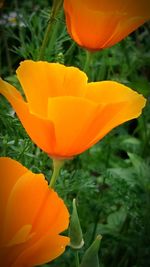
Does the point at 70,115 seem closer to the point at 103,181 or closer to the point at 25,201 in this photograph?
→ the point at 25,201

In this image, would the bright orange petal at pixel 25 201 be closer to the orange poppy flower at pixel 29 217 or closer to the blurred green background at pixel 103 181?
the orange poppy flower at pixel 29 217

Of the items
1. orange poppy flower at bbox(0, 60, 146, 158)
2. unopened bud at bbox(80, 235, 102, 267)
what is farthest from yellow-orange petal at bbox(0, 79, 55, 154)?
unopened bud at bbox(80, 235, 102, 267)

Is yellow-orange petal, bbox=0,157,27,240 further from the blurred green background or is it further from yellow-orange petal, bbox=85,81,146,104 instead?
the blurred green background

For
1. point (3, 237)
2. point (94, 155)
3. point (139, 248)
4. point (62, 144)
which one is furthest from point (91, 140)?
point (94, 155)

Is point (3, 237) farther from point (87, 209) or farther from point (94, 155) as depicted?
point (94, 155)

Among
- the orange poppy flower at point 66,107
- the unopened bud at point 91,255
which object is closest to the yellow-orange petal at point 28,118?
the orange poppy flower at point 66,107

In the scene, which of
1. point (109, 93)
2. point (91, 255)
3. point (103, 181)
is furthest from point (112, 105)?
point (103, 181)

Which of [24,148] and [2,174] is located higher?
[2,174]
